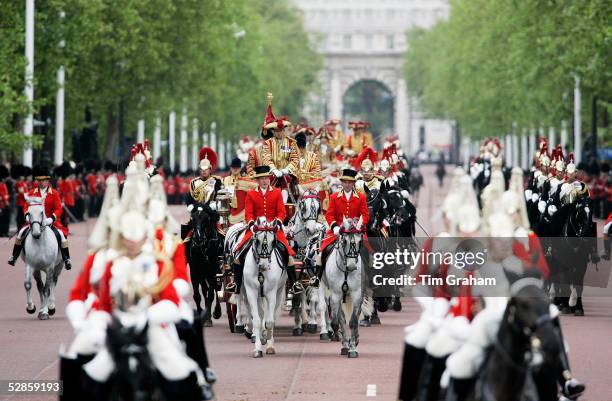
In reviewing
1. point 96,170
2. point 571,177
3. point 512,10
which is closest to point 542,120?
point 512,10

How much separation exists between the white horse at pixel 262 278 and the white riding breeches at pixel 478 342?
28.4ft

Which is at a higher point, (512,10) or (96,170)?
(512,10)

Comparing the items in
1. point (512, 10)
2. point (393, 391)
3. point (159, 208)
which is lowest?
point (393, 391)

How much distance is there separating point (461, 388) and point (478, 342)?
1.08ft

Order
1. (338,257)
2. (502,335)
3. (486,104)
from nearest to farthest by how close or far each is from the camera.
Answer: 1. (502,335)
2. (338,257)
3. (486,104)

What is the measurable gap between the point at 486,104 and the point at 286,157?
2629 inches

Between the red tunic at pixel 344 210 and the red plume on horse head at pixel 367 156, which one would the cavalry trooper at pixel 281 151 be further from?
the red tunic at pixel 344 210

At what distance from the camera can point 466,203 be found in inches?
515

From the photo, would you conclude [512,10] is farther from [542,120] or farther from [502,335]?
[502,335]

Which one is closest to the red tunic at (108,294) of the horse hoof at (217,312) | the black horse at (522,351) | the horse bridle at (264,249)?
the black horse at (522,351)

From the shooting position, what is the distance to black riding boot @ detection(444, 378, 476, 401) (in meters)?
12.6

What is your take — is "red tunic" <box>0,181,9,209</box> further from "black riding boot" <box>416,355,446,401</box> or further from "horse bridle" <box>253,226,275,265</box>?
"black riding boot" <box>416,355,446,401</box>

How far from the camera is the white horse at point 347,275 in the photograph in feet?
69.7

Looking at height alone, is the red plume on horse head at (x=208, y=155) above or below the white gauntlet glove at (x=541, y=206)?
above
